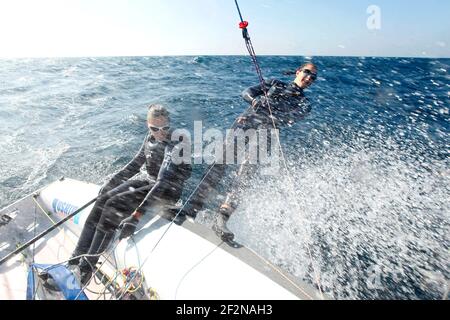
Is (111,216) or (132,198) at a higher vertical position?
(132,198)

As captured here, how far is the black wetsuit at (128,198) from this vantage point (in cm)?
297

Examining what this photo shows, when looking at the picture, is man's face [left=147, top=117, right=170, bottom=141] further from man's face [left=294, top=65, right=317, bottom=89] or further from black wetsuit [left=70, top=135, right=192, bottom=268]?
man's face [left=294, top=65, right=317, bottom=89]

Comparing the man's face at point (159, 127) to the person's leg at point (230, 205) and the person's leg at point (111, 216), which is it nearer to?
the person's leg at point (111, 216)

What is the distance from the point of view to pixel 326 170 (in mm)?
5973

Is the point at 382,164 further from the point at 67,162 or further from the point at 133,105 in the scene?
the point at 133,105

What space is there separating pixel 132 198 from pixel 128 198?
5 cm

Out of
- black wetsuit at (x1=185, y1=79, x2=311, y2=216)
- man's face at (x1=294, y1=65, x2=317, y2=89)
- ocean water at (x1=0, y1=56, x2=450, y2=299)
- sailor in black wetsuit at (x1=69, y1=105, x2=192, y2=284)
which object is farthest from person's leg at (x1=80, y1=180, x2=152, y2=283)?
man's face at (x1=294, y1=65, x2=317, y2=89)

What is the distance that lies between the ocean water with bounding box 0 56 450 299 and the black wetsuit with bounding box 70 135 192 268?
→ 1735mm

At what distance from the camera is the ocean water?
374cm

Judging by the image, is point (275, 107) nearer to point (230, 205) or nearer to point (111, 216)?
point (230, 205)

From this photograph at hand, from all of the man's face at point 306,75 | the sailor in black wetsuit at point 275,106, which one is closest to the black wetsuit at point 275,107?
the sailor in black wetsuit at point 275,106

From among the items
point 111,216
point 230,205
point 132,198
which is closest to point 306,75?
point 230,205

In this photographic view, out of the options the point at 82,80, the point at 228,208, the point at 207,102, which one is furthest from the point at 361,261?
the point at 82,80

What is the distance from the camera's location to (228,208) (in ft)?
10.8
